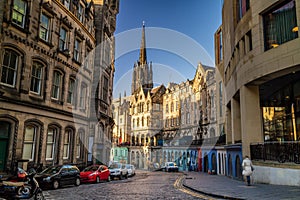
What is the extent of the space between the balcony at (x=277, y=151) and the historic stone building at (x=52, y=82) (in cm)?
1460

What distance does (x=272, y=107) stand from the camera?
2312 cm

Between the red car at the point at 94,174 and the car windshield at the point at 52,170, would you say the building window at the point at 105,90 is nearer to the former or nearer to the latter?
the red car at the point at 94,174

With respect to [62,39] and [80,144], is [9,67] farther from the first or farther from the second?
[80,144]

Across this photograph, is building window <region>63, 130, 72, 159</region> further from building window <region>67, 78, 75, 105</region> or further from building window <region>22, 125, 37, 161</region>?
building window <region>22, 125, 37, 161</region>

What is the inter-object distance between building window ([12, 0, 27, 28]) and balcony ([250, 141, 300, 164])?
17.5 meters

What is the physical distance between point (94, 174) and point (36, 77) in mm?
8549

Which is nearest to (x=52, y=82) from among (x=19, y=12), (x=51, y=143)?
(x=51, y=143)

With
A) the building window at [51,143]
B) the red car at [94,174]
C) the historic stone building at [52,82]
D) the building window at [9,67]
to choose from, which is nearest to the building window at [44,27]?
the historic stone building at [52,82]

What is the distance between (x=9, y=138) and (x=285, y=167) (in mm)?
15997

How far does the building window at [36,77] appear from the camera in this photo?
18000 millimetres

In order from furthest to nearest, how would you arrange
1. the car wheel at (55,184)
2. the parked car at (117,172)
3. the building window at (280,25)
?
the parked car at (117,172)
the car wheel at (55,184)
the building window at (280,25)

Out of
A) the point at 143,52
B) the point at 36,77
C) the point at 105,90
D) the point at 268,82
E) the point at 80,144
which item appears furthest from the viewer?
the point at 143,52

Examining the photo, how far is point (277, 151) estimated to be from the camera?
14.5 metres

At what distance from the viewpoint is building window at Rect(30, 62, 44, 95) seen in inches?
709
